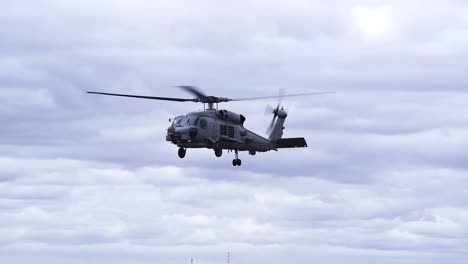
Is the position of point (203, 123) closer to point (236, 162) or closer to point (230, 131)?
point (230, 131)

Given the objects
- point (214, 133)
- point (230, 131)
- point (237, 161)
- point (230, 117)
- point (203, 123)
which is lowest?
point (237, 161)

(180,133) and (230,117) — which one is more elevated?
(230,117)

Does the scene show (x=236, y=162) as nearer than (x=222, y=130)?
No

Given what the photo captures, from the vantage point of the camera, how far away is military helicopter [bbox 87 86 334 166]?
4114 inches

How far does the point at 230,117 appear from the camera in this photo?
368 ft

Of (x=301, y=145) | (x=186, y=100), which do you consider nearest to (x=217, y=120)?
(x=186, y=100)

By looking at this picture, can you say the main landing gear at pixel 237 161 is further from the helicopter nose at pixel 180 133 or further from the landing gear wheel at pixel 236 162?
the helicopter nose at pixel 180 133

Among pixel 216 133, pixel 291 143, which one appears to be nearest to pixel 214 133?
pixel 216 133

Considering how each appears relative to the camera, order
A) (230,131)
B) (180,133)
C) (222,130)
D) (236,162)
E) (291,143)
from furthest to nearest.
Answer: (291,143) < (236,162) < (230,131) < (222,130) < (180,133)

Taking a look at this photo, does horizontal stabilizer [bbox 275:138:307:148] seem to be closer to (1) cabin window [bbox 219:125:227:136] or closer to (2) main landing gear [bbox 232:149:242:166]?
(2) main landing gear [bbox 232:149:242:166]

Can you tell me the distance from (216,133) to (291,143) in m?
13.8

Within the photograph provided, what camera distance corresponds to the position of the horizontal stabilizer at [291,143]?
118 metres

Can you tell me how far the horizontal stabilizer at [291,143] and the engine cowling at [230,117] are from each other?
7.04 meters

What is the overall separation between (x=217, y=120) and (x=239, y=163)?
6.99 metres
